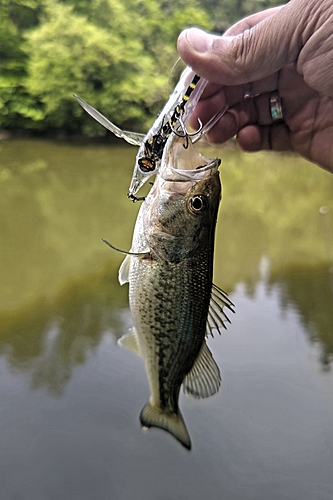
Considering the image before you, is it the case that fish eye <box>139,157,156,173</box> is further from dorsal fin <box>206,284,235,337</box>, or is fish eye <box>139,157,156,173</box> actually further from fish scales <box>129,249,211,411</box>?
dorsal fin <box>206,284,235,337</box>

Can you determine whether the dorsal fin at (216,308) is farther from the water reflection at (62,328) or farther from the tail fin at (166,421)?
the water reflection at (62,328)

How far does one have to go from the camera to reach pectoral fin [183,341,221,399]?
71.4 inches

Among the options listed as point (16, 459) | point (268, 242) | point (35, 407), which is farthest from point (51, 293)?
point (268, 242)

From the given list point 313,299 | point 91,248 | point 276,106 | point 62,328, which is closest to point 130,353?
point 62,328

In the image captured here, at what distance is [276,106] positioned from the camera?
8.14 feet

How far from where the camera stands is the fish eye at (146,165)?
1.80 metres

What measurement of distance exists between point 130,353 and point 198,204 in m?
4.89

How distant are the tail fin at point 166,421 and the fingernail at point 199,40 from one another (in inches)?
61.6

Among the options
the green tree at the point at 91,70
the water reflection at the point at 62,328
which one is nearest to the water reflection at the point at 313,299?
the water reflection at the point at 62,328

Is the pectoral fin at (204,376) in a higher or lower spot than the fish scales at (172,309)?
lower

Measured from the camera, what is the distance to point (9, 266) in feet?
26.9

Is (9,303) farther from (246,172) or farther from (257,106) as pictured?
(246,172)

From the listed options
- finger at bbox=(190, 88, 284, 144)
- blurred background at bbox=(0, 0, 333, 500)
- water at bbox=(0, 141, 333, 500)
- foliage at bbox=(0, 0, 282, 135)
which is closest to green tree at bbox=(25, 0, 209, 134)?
foliage at bbox=(0, 0, 282, 135)

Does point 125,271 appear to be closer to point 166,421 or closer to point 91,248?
point 166,421
